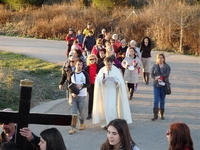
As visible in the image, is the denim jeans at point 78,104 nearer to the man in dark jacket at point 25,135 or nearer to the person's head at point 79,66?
the person's head at point 79,66

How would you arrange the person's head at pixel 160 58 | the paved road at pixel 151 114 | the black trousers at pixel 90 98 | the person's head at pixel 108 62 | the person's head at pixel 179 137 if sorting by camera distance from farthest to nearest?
the black trousers at pixel 90 98 → the person's head at pixel 160 58 → the person's head at pixel 108 62 → the paved road at pixel 151 114 → the person's head at pixel 179 137

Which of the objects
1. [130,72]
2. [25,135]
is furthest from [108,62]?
[25,135]

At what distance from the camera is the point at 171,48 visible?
2570 centimetres

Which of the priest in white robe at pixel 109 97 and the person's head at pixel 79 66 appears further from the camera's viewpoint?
the priest in white robe at pixel 109 97

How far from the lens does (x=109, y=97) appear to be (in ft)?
31.7

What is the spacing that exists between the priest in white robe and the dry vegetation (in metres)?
15.7

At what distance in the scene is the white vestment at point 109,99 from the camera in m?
9.66

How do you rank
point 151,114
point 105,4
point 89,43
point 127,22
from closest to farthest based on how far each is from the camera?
point 151,114 < point 89,43 < point 127,22 < point 105,4

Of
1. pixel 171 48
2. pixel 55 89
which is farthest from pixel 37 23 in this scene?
pixel 55 89

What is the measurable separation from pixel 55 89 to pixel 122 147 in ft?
30.7

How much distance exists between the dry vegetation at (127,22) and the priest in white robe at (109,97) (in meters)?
15.7

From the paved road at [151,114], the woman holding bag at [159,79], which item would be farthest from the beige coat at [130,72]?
the woman holding bag at [159,79]

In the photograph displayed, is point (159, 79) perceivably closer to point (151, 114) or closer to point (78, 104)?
point (151, 114)

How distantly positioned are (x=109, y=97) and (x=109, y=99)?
0.15 feet
